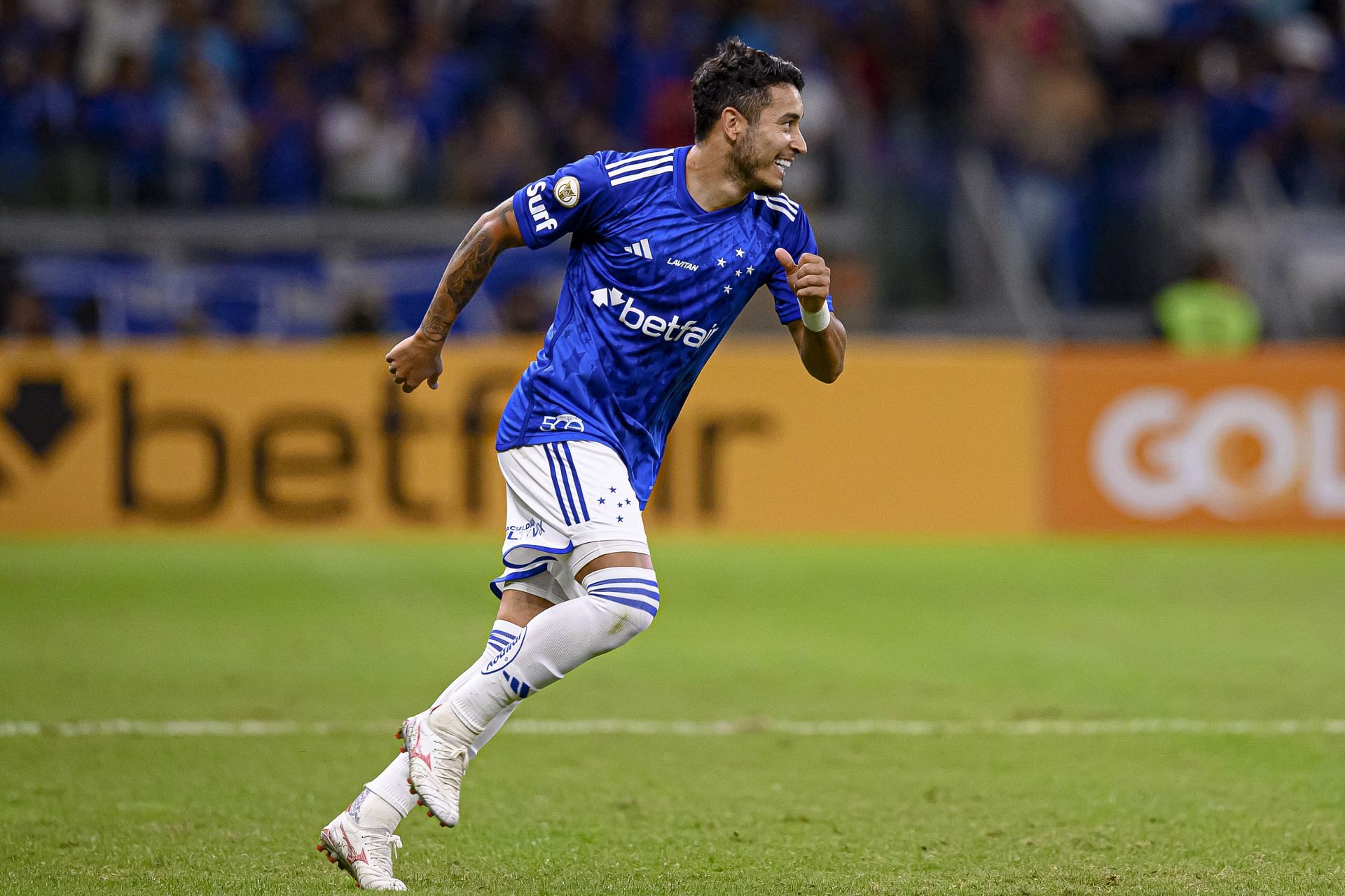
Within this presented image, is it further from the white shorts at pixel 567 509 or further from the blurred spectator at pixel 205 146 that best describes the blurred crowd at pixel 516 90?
the white shorts at pixel 567 509

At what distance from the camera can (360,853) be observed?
482 centimetres

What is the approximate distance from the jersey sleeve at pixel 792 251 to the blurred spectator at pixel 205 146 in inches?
489

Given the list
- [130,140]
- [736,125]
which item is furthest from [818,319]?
[130,140]

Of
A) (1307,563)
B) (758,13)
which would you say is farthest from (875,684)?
(758,13)

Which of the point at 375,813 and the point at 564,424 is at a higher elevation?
the point at 564,424

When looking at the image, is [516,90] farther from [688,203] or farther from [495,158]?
[688,203]

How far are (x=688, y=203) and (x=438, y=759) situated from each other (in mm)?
1761

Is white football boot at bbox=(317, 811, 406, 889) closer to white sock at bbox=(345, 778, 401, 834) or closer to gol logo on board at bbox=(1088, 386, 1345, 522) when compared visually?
white sock at bbox=(345, 778, 401, 834)

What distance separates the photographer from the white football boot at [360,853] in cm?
480

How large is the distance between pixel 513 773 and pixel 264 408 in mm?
8555

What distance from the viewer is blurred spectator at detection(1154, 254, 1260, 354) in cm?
1673

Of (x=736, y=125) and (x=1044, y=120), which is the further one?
(x=1044, y=120)

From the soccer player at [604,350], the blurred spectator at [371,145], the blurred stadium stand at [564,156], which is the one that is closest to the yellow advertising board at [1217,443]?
the blurred stadium stand at [564,156]

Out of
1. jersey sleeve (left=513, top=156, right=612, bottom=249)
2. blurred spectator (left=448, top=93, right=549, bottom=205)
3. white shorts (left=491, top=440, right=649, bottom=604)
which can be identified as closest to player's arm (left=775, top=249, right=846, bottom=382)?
jersey sleeve (left=513, top=156, right=612, bottom=249)
